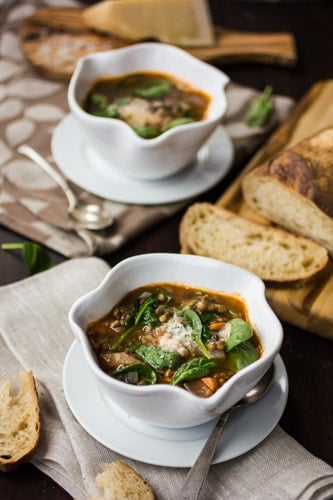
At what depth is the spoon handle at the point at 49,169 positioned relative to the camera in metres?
3.70

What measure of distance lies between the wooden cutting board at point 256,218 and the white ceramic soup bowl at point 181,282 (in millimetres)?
441

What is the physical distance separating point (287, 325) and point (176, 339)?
2.66ft

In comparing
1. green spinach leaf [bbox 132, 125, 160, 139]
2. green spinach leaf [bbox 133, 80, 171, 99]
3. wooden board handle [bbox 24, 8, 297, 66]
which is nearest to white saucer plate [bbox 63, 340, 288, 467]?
green spinach leaf [bbox 132, 125, 160, 139]

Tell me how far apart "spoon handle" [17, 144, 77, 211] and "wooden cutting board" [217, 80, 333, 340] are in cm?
69

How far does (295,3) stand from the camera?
5465mm

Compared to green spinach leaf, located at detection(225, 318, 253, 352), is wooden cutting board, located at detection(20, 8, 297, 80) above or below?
below

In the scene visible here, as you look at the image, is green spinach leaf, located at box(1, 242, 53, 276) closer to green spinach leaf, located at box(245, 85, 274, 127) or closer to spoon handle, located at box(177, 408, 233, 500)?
spoon handle, located at box(177, 408, 233, 500)

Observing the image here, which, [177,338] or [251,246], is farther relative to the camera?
[251,246]

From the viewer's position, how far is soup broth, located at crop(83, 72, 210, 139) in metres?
3.71

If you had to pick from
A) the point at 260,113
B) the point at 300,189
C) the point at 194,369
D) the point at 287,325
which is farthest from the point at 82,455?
the point at 260,113

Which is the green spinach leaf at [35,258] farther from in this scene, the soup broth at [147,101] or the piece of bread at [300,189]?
the piece of bread at [300,189]

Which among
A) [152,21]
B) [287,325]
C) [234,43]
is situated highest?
[152,21]

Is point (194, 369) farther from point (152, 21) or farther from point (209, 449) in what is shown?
point (152, 21)

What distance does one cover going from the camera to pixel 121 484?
2355mm
